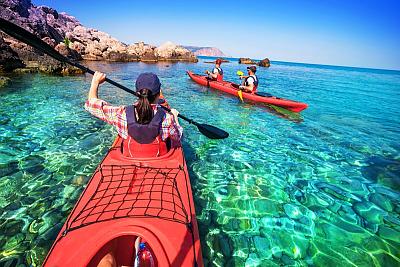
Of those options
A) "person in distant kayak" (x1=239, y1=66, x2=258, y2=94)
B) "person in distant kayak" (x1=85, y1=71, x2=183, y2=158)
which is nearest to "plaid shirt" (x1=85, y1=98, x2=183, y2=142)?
"person in distant kayak" (x1=85, y1=71, x2=183, y2=158)

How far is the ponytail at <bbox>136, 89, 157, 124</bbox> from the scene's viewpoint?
344cm

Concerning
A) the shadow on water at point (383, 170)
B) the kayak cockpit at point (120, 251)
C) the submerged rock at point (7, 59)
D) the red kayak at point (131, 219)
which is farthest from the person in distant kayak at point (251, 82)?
the submerged rock at point (7, 59)

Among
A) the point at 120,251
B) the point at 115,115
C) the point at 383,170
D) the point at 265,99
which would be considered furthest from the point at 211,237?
the point at 265,99

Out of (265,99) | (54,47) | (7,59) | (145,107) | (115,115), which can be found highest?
(54,47)

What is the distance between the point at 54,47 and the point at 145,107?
118 feet

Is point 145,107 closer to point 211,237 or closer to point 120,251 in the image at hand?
point 120,251

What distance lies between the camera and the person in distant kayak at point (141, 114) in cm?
350

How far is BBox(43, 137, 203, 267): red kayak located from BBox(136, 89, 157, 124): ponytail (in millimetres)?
828

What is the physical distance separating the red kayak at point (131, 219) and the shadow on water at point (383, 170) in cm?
574

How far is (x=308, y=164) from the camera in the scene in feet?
23.0

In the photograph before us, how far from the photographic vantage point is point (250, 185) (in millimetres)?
5602

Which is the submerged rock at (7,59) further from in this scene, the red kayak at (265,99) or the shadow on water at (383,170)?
the shadow on water at (383,170)

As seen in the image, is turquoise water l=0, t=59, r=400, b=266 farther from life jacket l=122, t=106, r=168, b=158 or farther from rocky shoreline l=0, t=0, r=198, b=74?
rocky shoreline l=0, t=0, r=198, b=74

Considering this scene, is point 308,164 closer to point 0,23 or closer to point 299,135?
point 299,135
